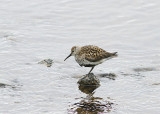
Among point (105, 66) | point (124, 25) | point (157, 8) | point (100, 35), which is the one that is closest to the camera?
point (105, 66)

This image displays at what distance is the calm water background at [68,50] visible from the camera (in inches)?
404

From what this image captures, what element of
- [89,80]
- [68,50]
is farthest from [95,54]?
[68,50]

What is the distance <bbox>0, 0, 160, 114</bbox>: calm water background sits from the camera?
33.7 ft

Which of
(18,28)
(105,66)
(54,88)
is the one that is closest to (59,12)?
(18,28)

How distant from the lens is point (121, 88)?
11.1m

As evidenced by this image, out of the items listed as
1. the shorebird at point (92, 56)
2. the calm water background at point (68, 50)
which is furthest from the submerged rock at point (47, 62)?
the shorebird at point (92, 56)

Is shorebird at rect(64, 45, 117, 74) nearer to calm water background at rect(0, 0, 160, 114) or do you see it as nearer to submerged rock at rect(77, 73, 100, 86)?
submerged rock at rect(77, 73, 100, 86)

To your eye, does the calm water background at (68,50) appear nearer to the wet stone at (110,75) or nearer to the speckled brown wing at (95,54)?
the wet stone at (110,75)

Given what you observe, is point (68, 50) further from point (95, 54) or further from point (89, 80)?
point (89, 80)

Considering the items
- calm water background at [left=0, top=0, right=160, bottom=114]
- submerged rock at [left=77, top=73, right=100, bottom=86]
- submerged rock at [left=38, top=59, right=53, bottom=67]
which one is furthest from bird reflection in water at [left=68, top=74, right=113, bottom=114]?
submerged rock at [left=38, top=59, right=53, bottom=67]

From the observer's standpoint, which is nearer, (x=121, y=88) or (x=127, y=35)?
(x=121, y=88)

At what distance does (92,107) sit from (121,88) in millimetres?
1565

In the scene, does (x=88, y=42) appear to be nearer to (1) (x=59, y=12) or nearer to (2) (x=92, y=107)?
(1) (x=59, y=12)

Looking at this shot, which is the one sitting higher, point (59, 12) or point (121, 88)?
point (59, 12)
